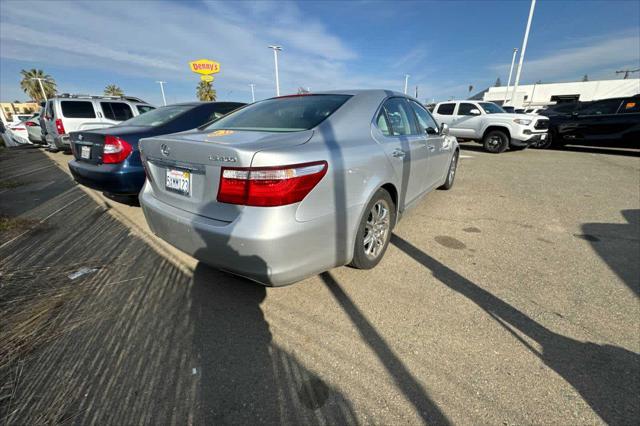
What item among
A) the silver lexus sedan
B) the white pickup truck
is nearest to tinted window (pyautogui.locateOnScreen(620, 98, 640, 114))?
the white pickup truck

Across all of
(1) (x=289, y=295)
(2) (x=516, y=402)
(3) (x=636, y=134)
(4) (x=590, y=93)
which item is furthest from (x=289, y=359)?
(4) (x=590, y=93)

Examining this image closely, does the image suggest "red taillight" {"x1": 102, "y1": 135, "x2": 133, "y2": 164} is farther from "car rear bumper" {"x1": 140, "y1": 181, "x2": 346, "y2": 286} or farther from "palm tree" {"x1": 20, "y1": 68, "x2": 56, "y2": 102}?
Answer: "palm tree" {"x1": 20, "y1": 68, "x2": 56, "y2": 102}

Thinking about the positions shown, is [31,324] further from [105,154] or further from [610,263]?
[610,263]

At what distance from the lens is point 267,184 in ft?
5.50

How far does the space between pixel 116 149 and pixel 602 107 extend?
13.1m

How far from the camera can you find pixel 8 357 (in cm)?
184

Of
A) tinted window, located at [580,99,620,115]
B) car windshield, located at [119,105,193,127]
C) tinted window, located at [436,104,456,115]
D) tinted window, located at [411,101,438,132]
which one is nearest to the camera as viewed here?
tinted window, located at [411,101,438,132]

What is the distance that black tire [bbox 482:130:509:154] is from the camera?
977cm

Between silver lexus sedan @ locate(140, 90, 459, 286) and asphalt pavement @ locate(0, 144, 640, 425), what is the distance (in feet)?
1.60

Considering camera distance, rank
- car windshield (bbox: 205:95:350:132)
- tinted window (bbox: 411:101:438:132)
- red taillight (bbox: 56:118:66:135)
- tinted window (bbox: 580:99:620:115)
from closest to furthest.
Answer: car windshield (bbox: 205:95:350:132) → tinted window (bbox: 411:101:438:132) → red taillight (bbox: 56:118:66:135) → tinted window (bbox: 580:99:620:115)

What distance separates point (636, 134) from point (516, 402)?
11.1 metres

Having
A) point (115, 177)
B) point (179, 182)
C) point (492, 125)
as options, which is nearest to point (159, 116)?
point (115, 177)

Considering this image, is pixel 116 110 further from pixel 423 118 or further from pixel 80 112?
pixel 423 118

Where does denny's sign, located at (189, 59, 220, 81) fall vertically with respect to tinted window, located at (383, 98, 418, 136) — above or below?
above
